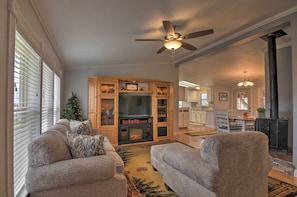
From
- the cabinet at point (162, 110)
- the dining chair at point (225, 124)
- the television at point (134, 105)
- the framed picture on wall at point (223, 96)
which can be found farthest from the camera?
the framed picture on wall at point (223, 96)

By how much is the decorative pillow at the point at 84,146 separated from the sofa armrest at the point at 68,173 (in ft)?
0.67

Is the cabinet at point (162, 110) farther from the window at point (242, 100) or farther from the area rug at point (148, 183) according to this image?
the window at point (242, 100)

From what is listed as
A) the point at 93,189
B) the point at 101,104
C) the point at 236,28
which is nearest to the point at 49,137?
the point at 93,189

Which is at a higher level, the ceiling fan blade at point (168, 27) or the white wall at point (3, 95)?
the ceiling fan blade at point (168, 27)

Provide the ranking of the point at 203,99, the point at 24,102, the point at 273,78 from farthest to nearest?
the point at 203,99 → the point at 273,78 → the point at 24,102

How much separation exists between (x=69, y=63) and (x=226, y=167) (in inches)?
192

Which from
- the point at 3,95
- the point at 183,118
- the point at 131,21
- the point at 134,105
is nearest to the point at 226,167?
the point at 3,95

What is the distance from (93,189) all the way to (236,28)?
153 inches

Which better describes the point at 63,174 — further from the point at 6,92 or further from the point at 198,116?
the point at 198,116

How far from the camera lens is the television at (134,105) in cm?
Answer: 552

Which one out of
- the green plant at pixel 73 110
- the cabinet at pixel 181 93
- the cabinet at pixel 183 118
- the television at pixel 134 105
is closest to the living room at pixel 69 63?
the green plant at pixel 73 110

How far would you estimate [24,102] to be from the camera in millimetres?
2033

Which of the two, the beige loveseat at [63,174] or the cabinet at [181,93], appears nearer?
the beige loveseat at [63,174]

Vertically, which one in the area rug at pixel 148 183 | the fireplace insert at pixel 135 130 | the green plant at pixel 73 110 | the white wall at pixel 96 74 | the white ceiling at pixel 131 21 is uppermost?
the white ceiling at pixel 131 21
